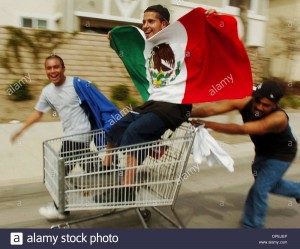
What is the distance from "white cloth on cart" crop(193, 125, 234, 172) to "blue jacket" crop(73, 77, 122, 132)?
1.01 metres

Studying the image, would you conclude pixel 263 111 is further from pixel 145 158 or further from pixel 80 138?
pixel 80 138

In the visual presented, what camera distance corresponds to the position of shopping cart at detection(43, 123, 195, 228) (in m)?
3.08

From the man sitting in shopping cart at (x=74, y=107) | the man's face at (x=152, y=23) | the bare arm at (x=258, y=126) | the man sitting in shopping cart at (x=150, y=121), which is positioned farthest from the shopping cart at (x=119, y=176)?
the man's face at (x=152, y=23)

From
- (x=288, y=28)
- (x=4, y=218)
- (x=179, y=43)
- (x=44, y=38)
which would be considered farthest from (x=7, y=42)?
(x=288, y=28)

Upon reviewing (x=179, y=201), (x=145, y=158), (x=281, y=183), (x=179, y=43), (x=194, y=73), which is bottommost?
(x=179, y=201)

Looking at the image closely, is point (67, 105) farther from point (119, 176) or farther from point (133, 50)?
point (119, 176)

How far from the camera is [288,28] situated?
14219 mm

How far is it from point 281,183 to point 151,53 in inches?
73.6

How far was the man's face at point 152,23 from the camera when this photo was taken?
3291 millimetres

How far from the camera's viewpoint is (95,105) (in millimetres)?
3816

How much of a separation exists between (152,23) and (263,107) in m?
1.23

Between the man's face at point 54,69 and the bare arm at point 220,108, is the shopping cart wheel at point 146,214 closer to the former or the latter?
the bare arm at point 220,108

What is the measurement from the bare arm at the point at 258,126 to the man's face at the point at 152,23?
885 mm

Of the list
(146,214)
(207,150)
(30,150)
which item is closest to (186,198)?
(146,214)
